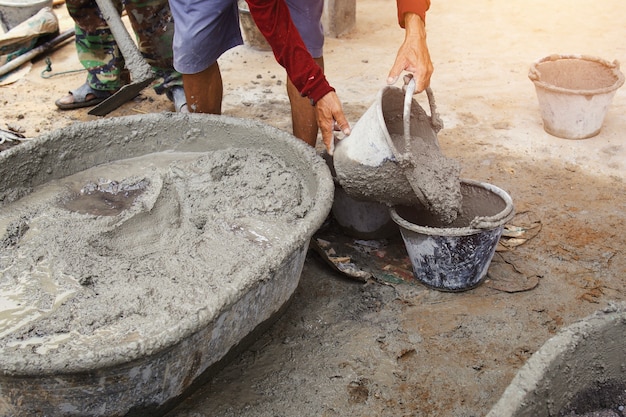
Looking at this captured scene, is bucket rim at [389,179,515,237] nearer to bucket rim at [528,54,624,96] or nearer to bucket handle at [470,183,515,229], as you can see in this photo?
bucket handle at [470,183,515,229]

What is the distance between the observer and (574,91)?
371cm

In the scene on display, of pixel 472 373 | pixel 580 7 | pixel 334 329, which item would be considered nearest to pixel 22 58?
pixel 334 329

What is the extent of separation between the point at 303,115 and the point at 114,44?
6.09ft

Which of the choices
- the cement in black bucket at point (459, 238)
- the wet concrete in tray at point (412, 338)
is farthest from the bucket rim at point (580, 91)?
the cement in black bucket at point (459, 238)

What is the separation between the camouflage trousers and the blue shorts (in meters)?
1.04

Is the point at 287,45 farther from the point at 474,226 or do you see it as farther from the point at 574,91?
the point at 574,91

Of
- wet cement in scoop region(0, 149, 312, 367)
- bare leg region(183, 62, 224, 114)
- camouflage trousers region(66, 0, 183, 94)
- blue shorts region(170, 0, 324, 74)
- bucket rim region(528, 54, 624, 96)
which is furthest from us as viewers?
camouflage trousers region(66, 0, 183, 94)

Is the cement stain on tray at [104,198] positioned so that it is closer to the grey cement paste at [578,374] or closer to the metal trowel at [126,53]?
the metal trowel at [126,53]

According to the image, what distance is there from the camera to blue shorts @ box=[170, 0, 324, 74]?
301cm

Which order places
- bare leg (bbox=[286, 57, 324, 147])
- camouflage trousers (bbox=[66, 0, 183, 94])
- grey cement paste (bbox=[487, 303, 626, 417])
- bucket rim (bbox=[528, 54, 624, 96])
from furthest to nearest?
camouflage trousers (bbox=[66, 0, 183, 94])
bucket rim (bbox=[528, 54, 624, 96])
bare leg (bbox=[286, 57, 324, 147])
grey cement paste (bbox=[487, 303, 626, 417])

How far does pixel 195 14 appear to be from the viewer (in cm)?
306

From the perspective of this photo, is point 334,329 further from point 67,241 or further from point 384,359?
point 67,241

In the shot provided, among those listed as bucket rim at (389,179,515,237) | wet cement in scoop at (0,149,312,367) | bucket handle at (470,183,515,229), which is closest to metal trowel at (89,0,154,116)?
wet cement in scoop at (0,149,312,367)

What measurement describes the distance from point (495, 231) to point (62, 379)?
5.55 ft
